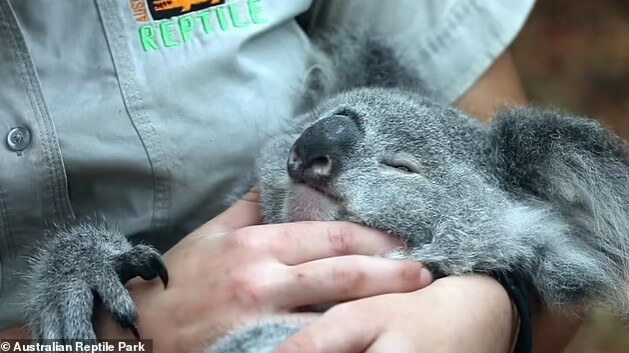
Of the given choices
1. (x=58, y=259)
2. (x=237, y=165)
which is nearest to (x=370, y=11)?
(x=237, y=165)

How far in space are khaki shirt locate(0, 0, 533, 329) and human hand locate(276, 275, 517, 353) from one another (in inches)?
20.1

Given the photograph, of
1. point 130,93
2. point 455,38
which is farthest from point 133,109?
point 455,38

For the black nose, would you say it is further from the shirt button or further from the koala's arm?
the shirt button

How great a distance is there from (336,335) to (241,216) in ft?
1.30

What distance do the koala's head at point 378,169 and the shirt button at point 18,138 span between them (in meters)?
0.38

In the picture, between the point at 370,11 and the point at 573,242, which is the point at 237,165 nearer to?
the point at 370,11

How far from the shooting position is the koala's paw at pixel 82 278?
1303 mm

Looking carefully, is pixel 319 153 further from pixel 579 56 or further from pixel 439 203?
pixel 579 56

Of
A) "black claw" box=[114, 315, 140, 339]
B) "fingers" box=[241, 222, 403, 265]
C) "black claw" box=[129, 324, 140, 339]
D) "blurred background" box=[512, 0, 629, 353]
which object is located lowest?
"blurred background" box=[512, 0, 629, 353]

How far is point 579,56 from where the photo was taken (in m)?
3.92

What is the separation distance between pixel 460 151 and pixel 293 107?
42cm

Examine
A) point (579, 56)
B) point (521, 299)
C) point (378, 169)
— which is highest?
point (378, 169)

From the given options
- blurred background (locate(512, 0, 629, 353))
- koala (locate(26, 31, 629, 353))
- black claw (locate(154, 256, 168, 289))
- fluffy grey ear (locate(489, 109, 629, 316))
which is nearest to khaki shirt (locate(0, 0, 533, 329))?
koala (locate(26, 31, 629, 353))

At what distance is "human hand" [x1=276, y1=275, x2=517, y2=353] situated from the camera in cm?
118
